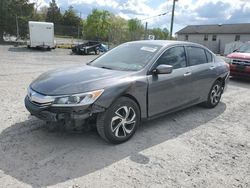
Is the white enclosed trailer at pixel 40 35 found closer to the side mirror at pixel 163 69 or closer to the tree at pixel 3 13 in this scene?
the tree at pixel 3 13

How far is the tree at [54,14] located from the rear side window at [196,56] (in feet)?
186

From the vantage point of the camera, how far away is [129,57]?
4.72m

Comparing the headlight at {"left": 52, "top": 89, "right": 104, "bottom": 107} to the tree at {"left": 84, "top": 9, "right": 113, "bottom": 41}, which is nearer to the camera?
the headlight at {"left": 52, "top": 89, "right": 104, "bottom": 107}

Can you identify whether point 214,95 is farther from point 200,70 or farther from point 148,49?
point 148,49

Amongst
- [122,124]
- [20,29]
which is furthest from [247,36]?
[122,124]

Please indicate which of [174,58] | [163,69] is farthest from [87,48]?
[163,69]

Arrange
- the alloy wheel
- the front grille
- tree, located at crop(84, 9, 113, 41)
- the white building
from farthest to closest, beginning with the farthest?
Answer: the white building, tree, located at crop(84, 9, 113, 41), the front grille, the alloy wheel

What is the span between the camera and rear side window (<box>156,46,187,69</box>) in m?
4.66

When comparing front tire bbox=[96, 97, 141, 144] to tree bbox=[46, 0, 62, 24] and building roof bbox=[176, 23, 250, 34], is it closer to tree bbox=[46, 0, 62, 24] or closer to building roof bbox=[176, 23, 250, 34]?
building roof bbox=[176, 23, 250, 34]

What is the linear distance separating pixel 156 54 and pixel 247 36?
4503 cm

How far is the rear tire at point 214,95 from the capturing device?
6.02 meters

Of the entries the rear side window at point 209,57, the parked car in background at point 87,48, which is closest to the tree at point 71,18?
the parked car in background at point 87,48

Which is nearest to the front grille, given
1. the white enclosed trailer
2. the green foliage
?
the white enclosed trailer

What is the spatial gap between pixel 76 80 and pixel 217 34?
48476 millimetres
